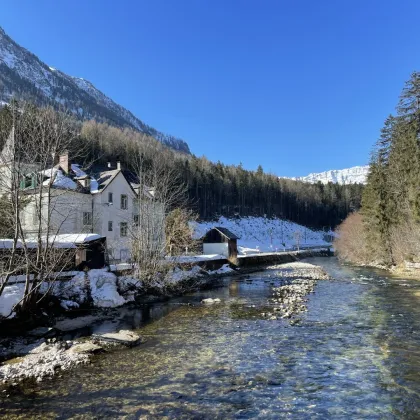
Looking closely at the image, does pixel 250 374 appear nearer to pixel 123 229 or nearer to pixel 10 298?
pixel 10 298

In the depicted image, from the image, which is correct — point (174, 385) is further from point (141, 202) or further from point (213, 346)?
point (141, 202)

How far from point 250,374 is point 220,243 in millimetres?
47778

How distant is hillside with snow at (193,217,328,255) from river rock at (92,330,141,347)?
8654 cm

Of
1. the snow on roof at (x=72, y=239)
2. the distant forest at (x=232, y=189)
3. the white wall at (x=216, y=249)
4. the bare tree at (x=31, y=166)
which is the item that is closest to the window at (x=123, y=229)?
the snow on roof at (x=72, y=239)

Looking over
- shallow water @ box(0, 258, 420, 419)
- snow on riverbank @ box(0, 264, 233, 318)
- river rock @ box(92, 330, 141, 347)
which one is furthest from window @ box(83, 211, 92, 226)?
river rock @ box(92, 330, 141, 347)

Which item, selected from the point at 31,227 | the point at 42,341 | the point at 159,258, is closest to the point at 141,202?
the point at 159,258

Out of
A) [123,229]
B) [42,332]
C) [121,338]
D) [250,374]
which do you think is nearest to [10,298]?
[42,332]

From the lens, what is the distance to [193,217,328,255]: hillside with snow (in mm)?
109000

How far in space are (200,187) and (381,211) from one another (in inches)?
2983

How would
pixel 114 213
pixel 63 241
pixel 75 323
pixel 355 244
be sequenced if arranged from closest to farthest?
pixel 75 323 → pixel 63 241 → pixel 114 213 → pixel 355 244

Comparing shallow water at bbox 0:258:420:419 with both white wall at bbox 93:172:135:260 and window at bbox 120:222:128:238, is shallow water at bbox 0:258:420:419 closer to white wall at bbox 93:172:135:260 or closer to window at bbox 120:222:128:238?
white wall at bbox 93:172:135:260

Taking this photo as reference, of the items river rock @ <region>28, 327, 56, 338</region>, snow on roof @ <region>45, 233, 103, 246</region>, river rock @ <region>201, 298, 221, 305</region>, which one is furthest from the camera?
snow on roof @ <region>45, 233, 103, 246</region>

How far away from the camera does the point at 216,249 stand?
5859 centimetres

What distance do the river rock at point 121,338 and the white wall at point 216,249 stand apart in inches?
1670
